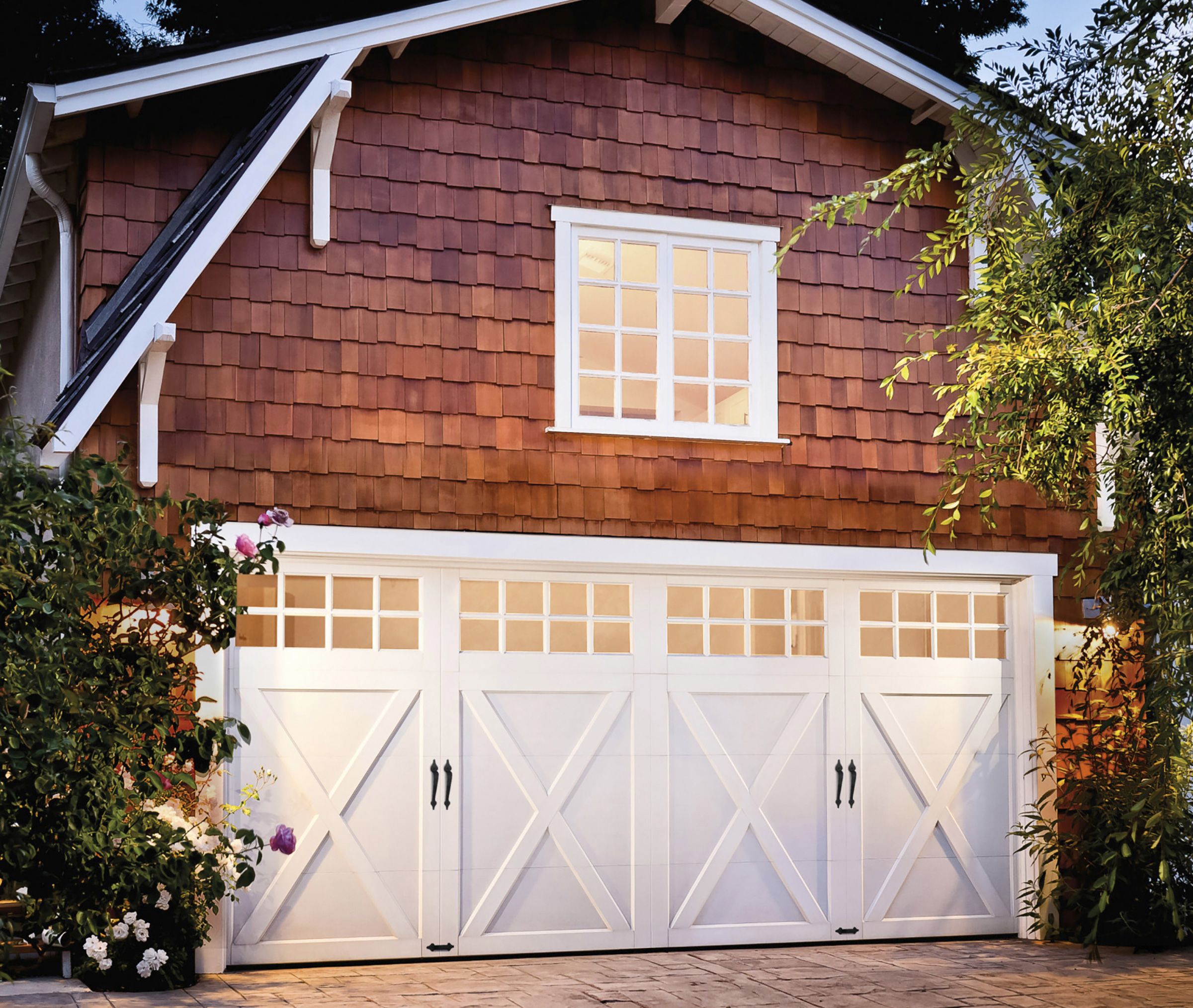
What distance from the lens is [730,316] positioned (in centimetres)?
861

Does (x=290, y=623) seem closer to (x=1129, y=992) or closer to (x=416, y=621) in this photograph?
(x=416, y=621)

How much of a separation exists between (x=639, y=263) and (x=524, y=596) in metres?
2.04

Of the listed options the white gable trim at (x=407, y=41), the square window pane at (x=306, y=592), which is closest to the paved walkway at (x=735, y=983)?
the square window pane at (x=306, y=592)

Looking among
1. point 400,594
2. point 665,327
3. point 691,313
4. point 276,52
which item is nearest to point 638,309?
point 665,327

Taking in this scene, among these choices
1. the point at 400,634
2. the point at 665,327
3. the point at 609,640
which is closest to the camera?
the point at 400,634

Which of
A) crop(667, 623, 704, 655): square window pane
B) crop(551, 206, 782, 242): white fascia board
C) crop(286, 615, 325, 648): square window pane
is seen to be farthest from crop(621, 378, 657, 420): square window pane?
crop(286, 615, 325, 648): square window pane

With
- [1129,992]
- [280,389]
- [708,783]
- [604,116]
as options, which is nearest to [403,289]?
[280,389]

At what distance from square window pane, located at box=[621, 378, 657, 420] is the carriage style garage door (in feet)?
3.05

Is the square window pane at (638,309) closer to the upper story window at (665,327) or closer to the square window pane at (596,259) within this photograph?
the upper story window at (665,327)

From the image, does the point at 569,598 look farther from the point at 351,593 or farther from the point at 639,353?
the point at 639,353

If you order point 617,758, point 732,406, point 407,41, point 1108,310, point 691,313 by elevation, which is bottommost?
point 617,758

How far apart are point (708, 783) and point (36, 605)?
172 inches

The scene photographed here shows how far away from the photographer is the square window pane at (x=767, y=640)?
856cm

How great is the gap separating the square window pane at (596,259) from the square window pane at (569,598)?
A: 1763 mm
